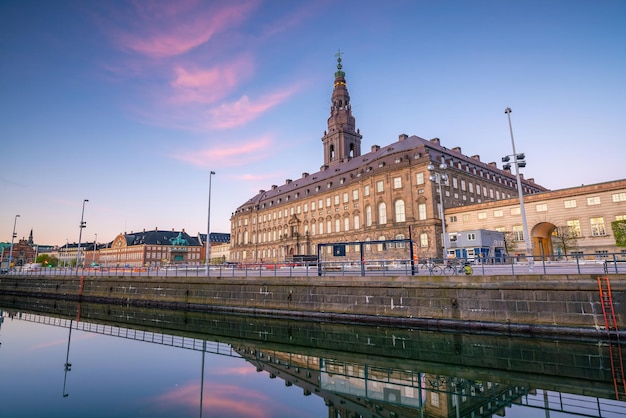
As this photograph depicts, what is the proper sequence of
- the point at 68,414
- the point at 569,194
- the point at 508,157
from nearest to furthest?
the point at 68,414
the point at 508,157
the point at 569,194

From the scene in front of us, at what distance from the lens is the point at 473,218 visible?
52.4 m

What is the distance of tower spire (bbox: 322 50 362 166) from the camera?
8525cm

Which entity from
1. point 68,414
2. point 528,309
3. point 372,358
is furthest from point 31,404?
point 528,309

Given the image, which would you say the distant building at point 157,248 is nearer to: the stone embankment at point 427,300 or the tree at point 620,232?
the stone embankment at point 427,300

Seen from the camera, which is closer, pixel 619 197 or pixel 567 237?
pixel 619 197

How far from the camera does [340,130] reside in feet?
279

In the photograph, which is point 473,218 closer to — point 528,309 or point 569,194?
point 569,194

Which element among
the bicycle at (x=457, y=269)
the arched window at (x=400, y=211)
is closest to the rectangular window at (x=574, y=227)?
the arched window at (x=400, y=211)

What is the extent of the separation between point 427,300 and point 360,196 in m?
45.5

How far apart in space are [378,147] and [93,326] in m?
60.8

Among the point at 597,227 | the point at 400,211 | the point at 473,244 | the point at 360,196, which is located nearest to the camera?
the point at 473,244

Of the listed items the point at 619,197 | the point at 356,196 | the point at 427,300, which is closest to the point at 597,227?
the point at 619,197

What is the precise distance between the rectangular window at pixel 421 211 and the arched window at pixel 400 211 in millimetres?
2410

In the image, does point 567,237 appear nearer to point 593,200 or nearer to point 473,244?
point 593,200
